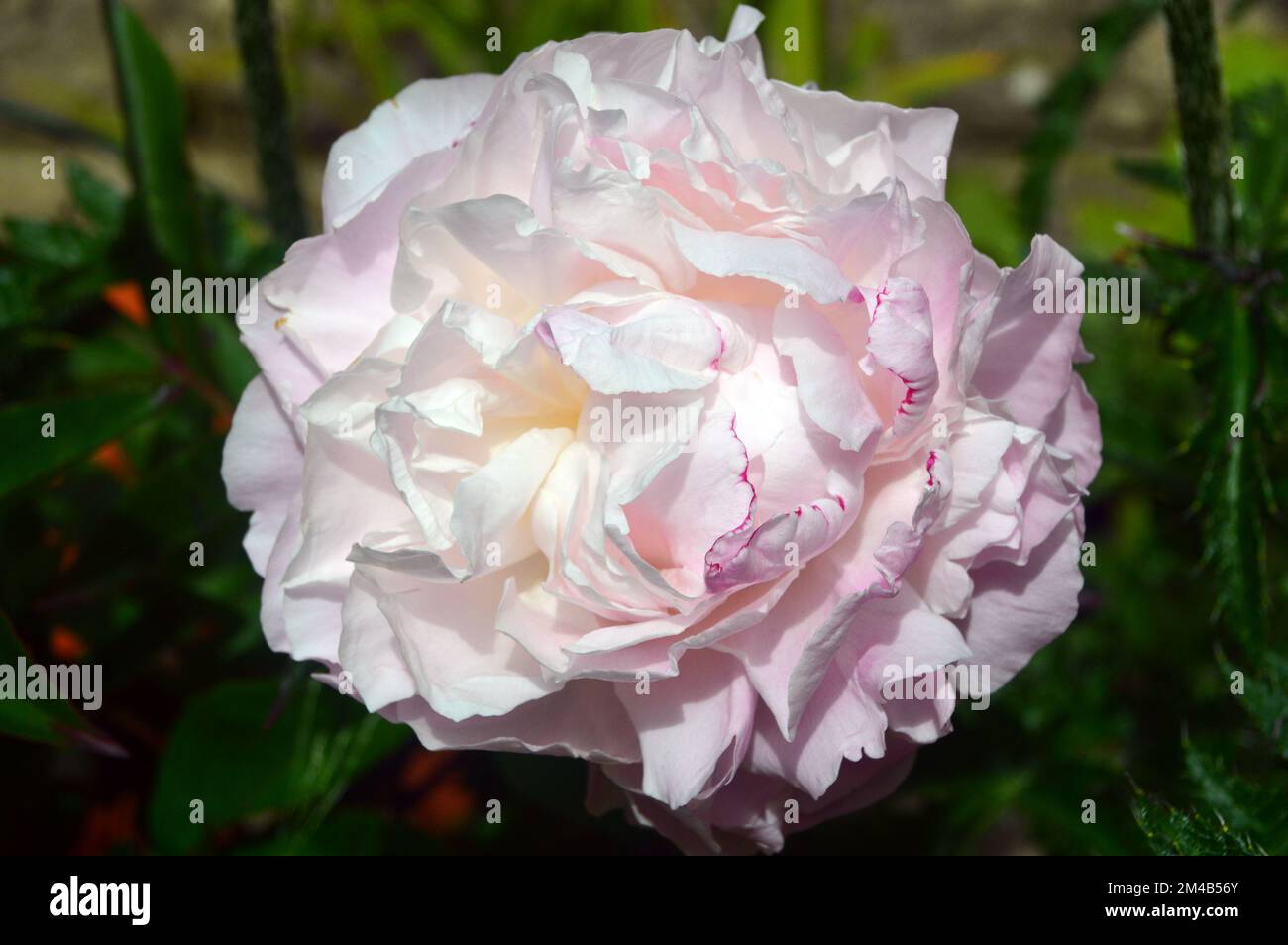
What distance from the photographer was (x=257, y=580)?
37.7 inches

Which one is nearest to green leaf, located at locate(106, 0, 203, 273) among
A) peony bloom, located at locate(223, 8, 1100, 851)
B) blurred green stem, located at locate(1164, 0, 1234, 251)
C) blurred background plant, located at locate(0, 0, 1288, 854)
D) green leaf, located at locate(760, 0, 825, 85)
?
blurred background plant, located at locate(0, 0, 1288, 854)

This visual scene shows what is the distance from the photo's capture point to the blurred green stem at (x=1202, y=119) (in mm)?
703

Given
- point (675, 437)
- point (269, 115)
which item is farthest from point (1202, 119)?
point (269, 115)

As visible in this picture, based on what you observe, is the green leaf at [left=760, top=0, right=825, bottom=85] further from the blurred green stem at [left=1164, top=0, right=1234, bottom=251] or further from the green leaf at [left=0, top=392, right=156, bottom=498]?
the green leaf at [left=0, top=392, right=156, bottom=498]

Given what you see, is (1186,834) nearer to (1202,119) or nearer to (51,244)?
(1202,119)

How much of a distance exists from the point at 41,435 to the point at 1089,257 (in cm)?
83

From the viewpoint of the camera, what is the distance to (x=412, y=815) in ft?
3.55

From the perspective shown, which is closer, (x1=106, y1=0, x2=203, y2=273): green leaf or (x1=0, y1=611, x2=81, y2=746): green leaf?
(x1=0, y1=611, x2=81, y2=746): green leaf

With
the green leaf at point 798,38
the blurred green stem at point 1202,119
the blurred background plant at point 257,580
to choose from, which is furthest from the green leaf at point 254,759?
the green leaf at point 798,38

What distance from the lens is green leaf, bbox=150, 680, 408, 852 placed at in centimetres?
81

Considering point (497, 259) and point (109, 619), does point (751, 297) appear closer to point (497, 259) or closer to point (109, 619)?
point (497, 259)

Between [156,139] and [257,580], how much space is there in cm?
37

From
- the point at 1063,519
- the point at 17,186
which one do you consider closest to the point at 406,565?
the point at 1063,519

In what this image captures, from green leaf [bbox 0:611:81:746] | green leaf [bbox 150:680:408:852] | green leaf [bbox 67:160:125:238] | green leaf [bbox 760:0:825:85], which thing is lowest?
green leaf [bbox 150:680:408:852]
